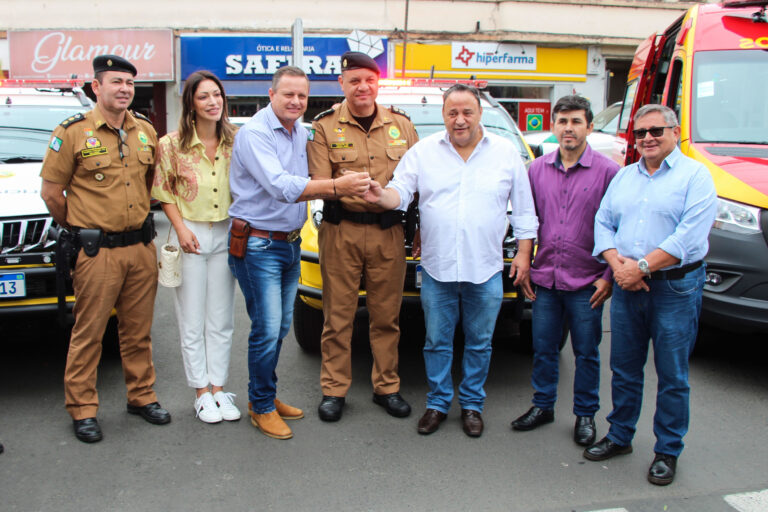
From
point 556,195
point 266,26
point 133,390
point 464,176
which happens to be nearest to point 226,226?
point 133,390

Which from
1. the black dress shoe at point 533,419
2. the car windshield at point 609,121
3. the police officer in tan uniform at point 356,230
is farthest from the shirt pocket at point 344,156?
the car windshield at point 609,121

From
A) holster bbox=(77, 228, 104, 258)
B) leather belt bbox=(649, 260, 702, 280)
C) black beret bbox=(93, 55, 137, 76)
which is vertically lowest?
leather belt bbox=(649, 260, 702, 280)

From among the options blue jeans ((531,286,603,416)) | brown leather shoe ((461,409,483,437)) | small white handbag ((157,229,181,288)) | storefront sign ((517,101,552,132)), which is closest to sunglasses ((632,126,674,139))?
blue jeans ((531,286,603,416))

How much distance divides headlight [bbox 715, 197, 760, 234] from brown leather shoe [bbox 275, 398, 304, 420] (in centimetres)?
286

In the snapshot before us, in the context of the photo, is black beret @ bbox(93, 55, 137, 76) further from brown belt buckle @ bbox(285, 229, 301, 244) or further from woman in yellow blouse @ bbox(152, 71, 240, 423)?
brown belt buckle @ bbox(285, 229, 301, 244)

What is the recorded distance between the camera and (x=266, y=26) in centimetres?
1769

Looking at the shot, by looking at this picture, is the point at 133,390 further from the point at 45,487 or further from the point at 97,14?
the point at 97,14

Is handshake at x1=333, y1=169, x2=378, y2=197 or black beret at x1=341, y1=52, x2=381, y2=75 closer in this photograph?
handshake at x1=333, y1=169, x2=378, y2=197

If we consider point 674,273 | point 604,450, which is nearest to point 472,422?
point 604,450

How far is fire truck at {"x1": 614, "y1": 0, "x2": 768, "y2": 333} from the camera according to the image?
4266 mm

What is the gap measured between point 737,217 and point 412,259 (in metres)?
2.05

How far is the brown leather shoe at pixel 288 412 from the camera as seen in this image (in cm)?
393

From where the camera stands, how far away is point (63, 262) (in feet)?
12.6

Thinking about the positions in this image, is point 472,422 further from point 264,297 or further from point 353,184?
point 353,184
